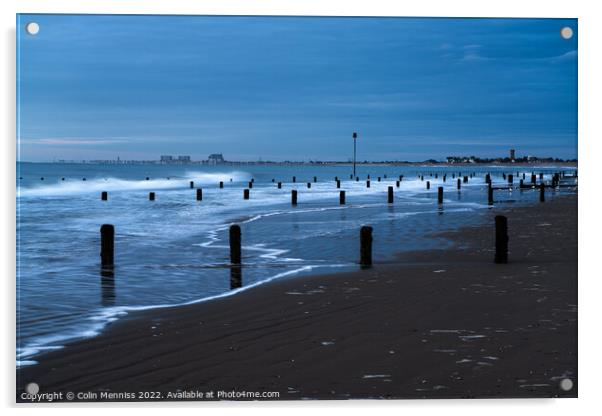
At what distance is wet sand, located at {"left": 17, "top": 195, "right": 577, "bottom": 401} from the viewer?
5.45 m

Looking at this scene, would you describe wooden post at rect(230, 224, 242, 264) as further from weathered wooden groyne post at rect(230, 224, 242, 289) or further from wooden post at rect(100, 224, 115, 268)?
wooden post at rect(100, 224, 115, 268)

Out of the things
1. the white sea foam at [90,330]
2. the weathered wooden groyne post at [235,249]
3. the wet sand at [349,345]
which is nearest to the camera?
the wet sand at [349,345]

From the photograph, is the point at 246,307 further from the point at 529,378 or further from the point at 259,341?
the point at 529,378

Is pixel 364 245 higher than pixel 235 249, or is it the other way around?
pixel 364 245

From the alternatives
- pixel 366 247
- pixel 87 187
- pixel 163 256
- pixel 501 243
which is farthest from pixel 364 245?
pixel 87 187

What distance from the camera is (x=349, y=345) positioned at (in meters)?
6.16

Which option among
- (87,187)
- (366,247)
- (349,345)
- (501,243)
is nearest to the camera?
(349,345)

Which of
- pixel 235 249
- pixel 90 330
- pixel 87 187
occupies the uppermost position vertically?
pixel 87 187

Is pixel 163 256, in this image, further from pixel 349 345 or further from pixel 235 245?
pixel 349 345

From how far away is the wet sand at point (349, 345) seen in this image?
5445 millimetres

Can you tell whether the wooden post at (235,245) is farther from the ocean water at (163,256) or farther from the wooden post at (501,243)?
the wooden post at (501,243)

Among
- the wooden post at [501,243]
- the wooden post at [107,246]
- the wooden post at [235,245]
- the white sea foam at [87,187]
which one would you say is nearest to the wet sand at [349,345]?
the wooden post at [501,243]
